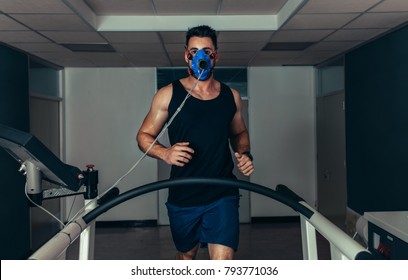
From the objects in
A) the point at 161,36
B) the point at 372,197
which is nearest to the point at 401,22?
the point at 372,197

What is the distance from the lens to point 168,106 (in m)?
1.89

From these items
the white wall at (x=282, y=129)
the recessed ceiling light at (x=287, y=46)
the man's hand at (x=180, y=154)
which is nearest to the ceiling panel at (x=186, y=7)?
the recessed ceiling light at (x=287, y=46)

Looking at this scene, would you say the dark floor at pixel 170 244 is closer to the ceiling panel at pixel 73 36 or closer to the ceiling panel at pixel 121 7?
the ceiling panel at pixel 73 36

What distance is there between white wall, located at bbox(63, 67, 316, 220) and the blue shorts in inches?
157

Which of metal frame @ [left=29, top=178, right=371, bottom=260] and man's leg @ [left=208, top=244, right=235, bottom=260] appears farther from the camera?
man's leg @ [left=208, top=244, right=235, bottom=260]

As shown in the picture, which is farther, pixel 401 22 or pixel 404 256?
pixel 401 22

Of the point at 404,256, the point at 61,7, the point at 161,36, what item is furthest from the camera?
the point at 161,36

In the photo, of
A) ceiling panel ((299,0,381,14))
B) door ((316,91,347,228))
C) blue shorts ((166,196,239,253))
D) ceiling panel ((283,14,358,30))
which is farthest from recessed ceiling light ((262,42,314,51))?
blue shorts ((166,196,239,253))

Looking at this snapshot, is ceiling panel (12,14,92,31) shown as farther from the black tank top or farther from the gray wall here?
the black tank top

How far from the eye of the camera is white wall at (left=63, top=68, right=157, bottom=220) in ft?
19.2

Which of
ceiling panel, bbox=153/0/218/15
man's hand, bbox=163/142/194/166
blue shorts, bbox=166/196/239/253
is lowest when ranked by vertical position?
blue shorts, bbox=166/196/239/253

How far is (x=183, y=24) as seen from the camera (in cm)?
372
